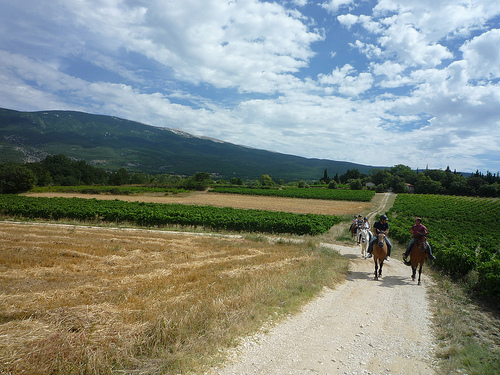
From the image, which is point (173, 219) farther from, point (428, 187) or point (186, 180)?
point (428, 187)

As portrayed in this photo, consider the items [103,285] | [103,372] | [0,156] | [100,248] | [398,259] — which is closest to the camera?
[103,372]

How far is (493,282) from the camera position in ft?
28.7

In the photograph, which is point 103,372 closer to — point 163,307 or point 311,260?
point 163,307

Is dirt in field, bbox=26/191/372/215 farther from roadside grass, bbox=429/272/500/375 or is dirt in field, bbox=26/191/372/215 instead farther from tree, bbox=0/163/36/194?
roadside grass, bbox=429/272/500/375

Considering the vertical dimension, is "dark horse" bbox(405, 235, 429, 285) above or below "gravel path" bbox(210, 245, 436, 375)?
above

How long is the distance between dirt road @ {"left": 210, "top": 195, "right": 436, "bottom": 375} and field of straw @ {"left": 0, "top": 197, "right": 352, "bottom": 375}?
1.68 feet

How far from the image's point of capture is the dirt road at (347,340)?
4.66 meters

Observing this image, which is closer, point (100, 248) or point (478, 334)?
point (478, 334)

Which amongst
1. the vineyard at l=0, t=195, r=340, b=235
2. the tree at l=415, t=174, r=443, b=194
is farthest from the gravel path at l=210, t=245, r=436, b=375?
the tree at l=415, t=174, r=443, b=194

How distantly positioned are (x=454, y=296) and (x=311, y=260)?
5519mm

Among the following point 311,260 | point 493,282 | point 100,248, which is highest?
point 493,282

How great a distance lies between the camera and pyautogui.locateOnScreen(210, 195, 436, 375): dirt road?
15.3ft

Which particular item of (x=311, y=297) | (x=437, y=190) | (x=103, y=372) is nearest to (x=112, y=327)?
(x=103, y=372)

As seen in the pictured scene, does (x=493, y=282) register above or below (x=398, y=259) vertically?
above
